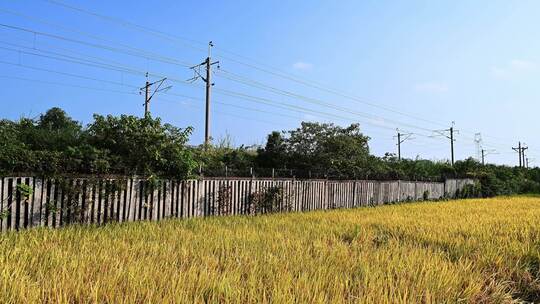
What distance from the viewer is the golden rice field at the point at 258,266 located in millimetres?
4137

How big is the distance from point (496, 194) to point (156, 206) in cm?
2871

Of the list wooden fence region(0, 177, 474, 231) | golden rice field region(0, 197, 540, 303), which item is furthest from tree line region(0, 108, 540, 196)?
golden rice field region(0, 197, 540, 303)

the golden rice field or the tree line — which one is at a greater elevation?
the tree line

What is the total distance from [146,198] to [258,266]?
5.61 m

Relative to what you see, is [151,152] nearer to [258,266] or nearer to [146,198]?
[146,198]

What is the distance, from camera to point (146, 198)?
33.9 feet

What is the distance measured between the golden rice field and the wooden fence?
76 cm

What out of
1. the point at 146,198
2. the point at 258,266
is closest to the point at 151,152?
the point at 146,198

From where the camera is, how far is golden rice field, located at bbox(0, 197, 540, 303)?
13.6 feet

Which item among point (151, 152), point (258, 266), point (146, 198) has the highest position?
point (151, 152)

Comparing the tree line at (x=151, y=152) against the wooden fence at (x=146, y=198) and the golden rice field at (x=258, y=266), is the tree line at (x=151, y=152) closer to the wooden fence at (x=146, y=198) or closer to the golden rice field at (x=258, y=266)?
the wooden fence at (x=146, y=198)

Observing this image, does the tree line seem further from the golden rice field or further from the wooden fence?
the golden rice field

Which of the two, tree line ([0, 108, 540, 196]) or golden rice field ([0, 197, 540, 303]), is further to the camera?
tree line ([0, 108, 540, 196])

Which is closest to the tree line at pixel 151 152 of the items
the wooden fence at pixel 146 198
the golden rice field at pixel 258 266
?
the wooden fence at pixel 146 198
